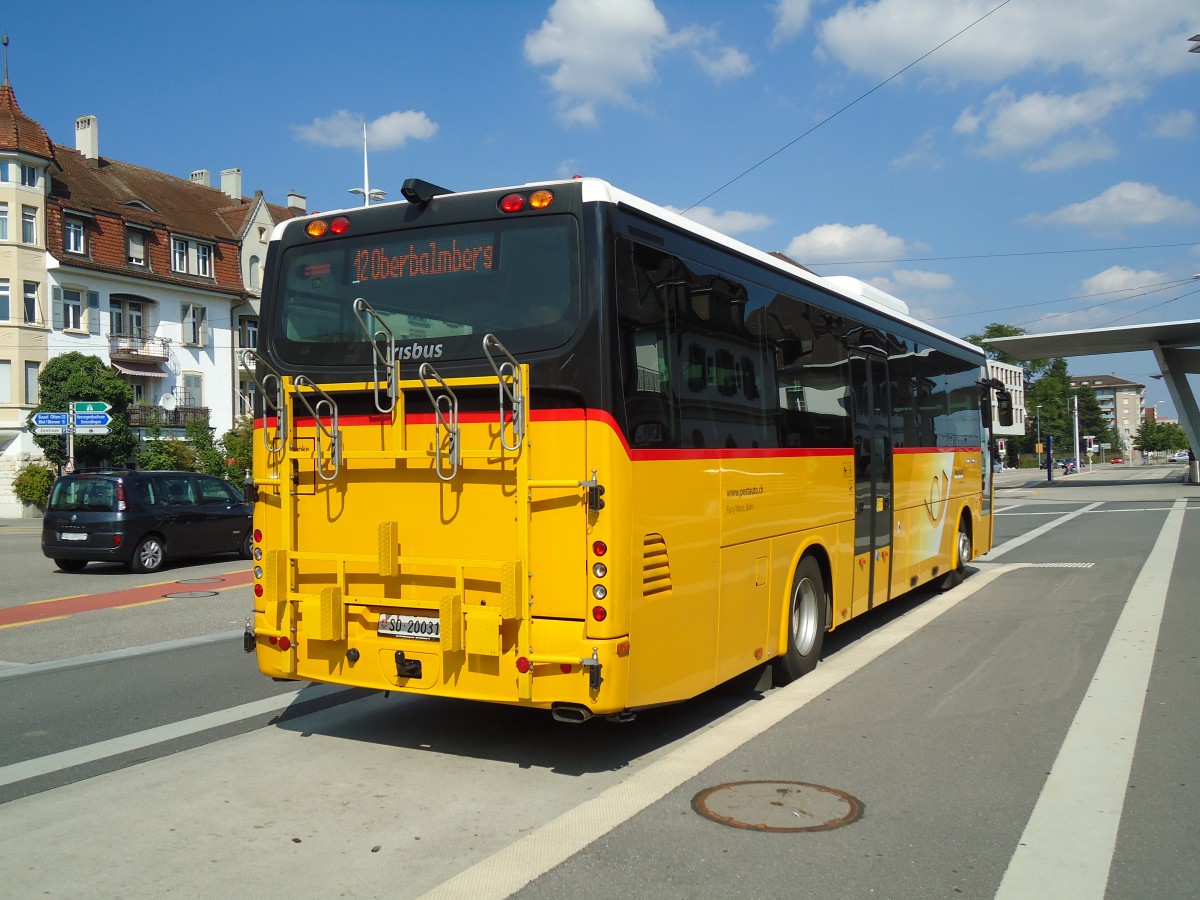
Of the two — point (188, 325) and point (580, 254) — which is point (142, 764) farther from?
point (188, 325)

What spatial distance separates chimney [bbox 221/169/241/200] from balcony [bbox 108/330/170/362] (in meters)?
14.7

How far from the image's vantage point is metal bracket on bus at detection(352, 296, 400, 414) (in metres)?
6.29

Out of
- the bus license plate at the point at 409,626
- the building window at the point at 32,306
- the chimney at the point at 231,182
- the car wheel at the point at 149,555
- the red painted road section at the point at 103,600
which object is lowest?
the red painted road section at the point at 103,600

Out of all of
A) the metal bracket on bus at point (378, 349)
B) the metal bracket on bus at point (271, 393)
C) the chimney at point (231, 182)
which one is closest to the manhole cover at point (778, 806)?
the metal bracket on bus at point (378, 349)

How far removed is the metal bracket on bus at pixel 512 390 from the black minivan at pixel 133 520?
13683 millimetres

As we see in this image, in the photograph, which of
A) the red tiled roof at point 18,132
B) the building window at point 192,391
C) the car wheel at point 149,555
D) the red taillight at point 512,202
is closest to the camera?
the red taillight at point 512,202

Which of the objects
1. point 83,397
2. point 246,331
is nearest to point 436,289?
point 83,397

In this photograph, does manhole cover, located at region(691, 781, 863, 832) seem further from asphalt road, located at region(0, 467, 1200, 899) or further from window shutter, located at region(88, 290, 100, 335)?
window shutter, located at region(88, 290, 100, 335)

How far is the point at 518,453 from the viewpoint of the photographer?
5.92m

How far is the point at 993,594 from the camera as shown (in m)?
13.8

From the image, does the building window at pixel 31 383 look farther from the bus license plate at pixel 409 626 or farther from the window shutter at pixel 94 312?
the bus license plate at pixel 409 626

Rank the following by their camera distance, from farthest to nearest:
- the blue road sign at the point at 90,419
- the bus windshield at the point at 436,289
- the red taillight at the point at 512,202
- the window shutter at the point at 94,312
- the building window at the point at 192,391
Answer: the building window at the point at 192,391 < the window shutter at the point at 94,312 < the blue road sign at the point at 90,419 < the red taillight at the point at 512,202 < the bus windshield at the point at 436,289

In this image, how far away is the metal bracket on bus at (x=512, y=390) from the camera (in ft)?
19.3

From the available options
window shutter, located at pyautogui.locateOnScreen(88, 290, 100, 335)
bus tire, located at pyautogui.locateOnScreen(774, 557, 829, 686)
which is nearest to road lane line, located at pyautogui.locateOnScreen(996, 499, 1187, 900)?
bus tire, located at pyautogui.locateOnScreen(774, 557, 829, 686)
